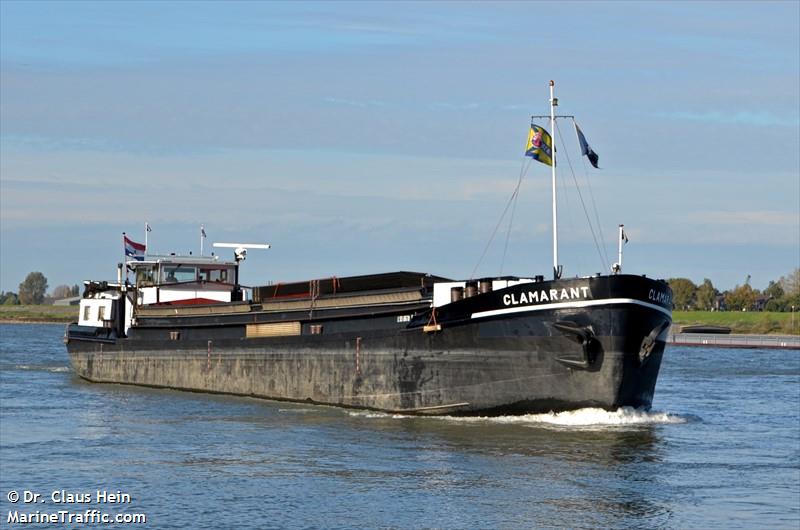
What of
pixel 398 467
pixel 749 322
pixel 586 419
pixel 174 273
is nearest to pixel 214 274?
pixel 174 273

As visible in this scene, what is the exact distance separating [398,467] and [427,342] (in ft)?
27.8

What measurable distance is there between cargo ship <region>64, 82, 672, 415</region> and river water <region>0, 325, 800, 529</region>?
0.81m

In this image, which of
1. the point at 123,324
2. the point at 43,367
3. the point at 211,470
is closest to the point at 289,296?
the point at 123,324

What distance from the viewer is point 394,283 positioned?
36.0m

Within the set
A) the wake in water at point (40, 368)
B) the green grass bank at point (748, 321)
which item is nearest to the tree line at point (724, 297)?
the green grass bank at point (748, 321)

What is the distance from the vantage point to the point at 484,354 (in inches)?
1196

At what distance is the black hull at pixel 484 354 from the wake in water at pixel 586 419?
0.69 ft

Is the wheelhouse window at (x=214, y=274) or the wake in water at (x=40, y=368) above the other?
the wheelhouse window at (x=214, y=274)

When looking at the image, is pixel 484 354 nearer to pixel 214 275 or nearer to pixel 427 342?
pixel 427 342

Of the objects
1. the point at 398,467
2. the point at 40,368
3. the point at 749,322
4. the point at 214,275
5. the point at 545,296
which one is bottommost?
the point at 398,467

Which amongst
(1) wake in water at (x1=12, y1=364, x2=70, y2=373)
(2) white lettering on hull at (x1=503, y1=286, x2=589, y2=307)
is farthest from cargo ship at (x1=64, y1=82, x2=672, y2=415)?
(1) wake in water at (x1=12, y1=364, x2=70, y2=373)

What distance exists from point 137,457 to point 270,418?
796 centimetres

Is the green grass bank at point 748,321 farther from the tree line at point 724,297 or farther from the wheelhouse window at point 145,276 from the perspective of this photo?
the wheelhouse window at point 145,276

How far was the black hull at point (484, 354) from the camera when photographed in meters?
28.8
